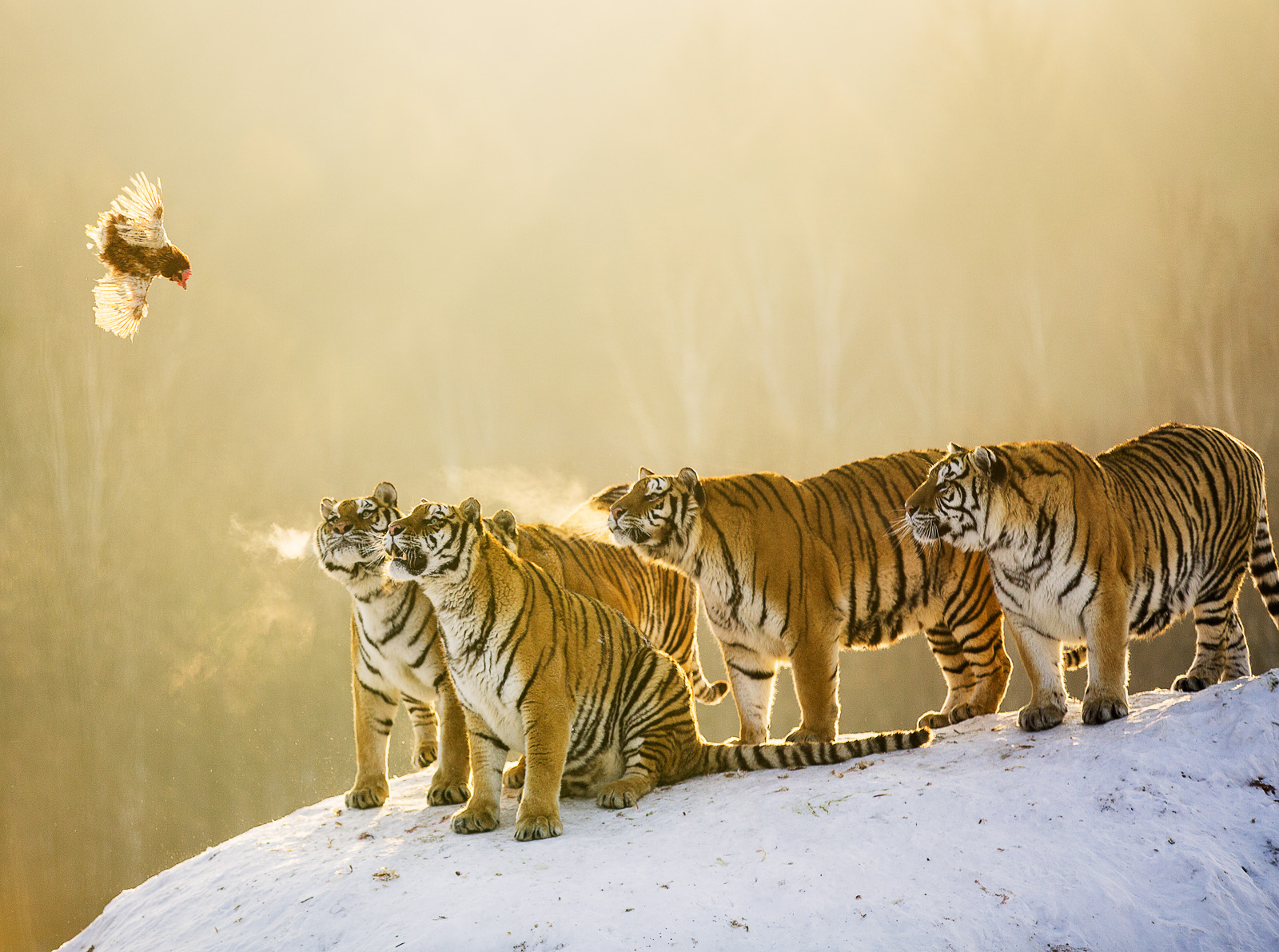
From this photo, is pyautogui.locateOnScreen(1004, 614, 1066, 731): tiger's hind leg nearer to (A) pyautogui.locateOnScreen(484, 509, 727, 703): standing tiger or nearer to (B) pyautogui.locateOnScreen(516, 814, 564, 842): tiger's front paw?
(A) pyautogui.locateOnScreen(484, 509, 727, 703): standing tiger

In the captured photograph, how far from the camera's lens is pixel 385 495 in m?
4.69

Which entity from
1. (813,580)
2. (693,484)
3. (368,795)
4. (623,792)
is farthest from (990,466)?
(368,795)

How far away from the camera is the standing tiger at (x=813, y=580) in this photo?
189 inches

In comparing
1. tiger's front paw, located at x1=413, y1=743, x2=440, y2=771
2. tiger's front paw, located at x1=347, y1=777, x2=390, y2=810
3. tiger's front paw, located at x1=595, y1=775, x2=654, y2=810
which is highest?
tiger's front paw, located at x1=595, y1=775, x2=654, y2=810

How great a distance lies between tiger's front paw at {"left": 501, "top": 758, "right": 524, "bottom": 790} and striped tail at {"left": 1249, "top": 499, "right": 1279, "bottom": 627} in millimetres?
3679

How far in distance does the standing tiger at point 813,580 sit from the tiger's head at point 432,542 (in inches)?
38.5

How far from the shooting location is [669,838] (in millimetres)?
3605

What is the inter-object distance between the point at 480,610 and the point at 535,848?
0.92 metres

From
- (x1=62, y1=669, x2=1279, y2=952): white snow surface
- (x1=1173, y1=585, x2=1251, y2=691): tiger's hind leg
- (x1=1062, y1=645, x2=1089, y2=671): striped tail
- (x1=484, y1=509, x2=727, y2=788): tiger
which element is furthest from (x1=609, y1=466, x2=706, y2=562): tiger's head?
(x1=1173, y1=585, x2=1251, y2=691): tiger's hind leg

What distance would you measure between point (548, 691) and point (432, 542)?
73 cm

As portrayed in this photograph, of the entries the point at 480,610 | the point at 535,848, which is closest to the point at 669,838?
the point at 535,848

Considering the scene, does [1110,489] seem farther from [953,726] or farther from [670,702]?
[670,702]

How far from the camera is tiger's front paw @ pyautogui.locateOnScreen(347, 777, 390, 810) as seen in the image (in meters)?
4.67

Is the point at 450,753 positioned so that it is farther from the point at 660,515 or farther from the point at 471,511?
the point at 660,515
